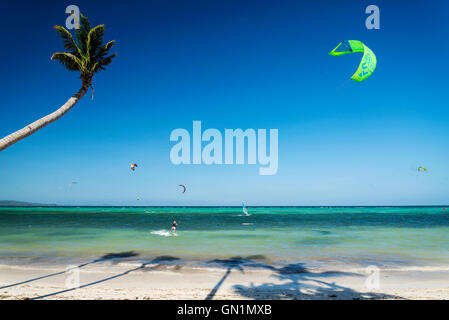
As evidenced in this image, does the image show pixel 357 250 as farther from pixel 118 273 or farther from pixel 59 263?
pixel 59 263

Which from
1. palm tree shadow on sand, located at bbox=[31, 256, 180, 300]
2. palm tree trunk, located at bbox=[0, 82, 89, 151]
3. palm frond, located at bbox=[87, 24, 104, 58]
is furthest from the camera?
palm frond, located at bbox=[87, 24, 104, 58]

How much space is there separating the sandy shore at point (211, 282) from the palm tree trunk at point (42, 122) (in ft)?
15.5

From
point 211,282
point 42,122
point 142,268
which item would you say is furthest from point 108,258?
point 42,122

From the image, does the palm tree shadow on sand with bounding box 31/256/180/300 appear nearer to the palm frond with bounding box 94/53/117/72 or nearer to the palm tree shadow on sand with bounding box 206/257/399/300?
the palm tree shadow on sand with bounding box 206/257/399/300

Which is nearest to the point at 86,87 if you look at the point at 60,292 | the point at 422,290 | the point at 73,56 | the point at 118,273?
the point at 73,56

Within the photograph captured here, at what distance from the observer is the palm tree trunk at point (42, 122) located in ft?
22.0

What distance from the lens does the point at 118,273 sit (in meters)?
11.3

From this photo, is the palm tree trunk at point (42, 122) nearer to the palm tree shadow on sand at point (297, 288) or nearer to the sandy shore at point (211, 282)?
the sandy shore at point (211, 282)

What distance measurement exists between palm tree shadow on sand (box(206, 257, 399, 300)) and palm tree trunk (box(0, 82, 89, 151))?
706cm

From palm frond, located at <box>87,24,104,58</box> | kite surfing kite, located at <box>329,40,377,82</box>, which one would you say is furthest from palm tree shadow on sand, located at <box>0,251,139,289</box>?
kite surfing kite, located at <box>329,40,377,82</box>

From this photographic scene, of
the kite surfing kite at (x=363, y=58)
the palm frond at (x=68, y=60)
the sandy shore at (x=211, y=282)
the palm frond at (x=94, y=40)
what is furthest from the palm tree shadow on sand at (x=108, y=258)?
the kite surfing kite at (x=363, y=58)

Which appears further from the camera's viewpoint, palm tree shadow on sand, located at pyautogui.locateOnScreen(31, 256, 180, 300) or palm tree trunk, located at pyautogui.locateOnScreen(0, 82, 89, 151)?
palm tree shadow on sand, located at pyautogui.locateOnScreen(31, 256, 180, 300)

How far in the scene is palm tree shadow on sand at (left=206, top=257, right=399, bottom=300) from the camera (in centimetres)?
805
